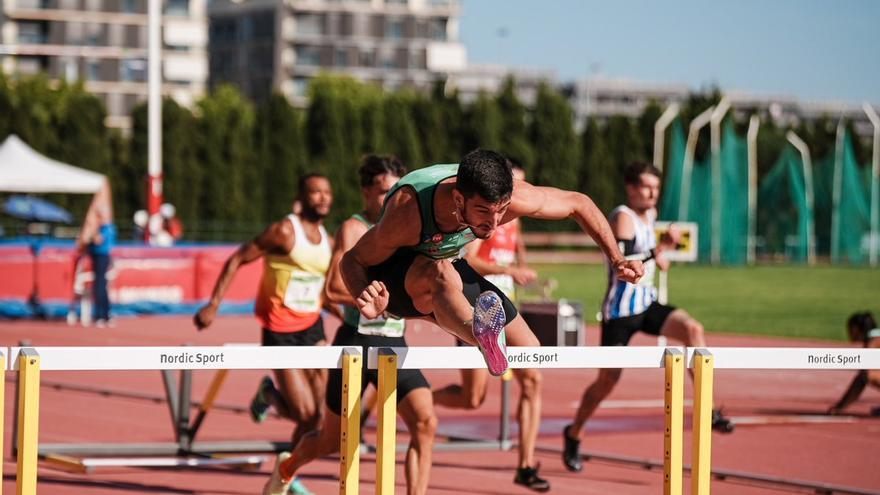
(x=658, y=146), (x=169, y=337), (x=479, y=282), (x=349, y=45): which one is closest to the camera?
(x=479, y=282)

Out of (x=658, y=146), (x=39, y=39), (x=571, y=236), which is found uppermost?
(x=39, y=39)

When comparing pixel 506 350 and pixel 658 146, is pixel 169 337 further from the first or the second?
pixel 658 146

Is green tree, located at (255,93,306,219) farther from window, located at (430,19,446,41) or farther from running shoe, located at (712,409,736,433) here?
window, located at (430,19,446,41)

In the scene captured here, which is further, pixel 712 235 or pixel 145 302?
pixel 712 235

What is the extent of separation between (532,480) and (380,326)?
165 centimetres

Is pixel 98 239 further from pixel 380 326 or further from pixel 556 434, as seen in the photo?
pixel 380 326

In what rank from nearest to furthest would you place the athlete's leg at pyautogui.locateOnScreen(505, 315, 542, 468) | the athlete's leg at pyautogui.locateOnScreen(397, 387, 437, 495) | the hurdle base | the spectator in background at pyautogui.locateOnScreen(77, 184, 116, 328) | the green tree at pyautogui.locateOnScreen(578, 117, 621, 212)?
the athlete's leg at pyautogui.locateOnScreen(397, 387, 437, 495), the athlete's leg at pyautogui.locateOnScreen(505, 315, 542, 468), the hurdle base, the spectator in background at pyautogui.locateOnScreen(77, 184, 116, 328), the green tree at pyautogui.locateOnScreen(578, 117, 621, 212)

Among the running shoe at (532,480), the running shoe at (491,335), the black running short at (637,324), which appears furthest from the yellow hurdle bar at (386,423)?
the black running short at (637,324)

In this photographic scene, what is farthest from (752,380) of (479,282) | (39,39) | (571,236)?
(39,39)

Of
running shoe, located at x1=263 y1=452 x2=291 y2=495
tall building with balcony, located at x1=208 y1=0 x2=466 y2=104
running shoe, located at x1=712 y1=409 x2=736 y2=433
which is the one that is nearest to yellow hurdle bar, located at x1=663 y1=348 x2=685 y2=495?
running shoe, located at x1=263 y1=452 x2=291 y2=495

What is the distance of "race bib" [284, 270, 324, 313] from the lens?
9344 millimetres

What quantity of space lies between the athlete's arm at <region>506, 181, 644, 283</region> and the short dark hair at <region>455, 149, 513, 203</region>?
38 centimetres

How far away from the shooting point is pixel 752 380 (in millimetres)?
15992

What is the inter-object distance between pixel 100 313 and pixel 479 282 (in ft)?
54.3
